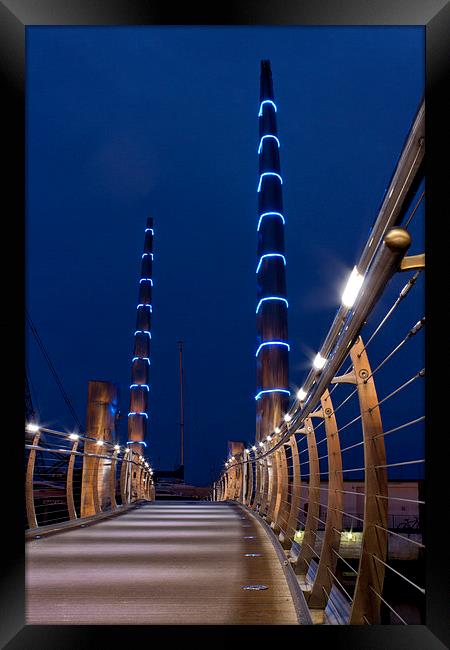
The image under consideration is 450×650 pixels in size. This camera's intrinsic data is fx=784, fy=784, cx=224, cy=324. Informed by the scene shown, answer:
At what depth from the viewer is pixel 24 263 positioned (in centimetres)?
288

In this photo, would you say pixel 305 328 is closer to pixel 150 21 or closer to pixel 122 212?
pixel 122 212

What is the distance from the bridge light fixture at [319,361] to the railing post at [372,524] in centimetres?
95

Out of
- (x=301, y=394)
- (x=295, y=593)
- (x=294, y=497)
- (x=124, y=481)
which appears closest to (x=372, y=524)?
(x=295, y=593)

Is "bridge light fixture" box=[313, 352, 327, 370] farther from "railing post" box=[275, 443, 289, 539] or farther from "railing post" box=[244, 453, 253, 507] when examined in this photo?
"railing post" box=[244, 453, 253, 507]

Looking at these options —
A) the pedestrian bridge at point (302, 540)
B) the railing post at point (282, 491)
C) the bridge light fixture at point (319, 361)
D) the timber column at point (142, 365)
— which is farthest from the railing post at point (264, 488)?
the timber column at point (142, 365)

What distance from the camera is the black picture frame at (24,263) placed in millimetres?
2494

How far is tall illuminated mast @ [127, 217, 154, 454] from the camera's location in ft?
99.7

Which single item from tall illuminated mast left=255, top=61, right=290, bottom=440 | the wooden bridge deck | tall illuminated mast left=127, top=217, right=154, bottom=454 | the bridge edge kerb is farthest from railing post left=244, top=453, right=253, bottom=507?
tall illuminated mast left=127, top=217, right=154, bottom=454

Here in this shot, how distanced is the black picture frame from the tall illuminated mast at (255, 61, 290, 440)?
1312cm

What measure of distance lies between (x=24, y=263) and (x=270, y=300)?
1466 cm

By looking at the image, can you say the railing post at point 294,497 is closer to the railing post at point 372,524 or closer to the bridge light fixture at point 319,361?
the bridge light fixture at point 319,361

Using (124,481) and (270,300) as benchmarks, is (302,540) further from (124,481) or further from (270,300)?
(270,300)

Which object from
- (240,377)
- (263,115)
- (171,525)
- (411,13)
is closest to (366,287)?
(411,13)

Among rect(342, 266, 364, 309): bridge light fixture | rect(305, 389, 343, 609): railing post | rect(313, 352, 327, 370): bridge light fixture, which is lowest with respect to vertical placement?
rect(305, 389, 343, 609): railing post
